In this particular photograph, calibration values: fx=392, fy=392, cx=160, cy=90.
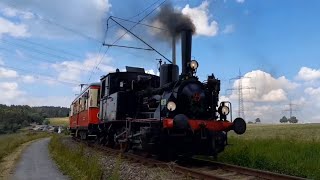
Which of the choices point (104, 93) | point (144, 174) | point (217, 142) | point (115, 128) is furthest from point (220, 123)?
point (104, 93)

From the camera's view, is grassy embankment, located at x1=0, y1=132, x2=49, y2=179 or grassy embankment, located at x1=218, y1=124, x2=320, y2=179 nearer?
grassy embankment, located at x1=218, y1=124, x2=320, y2=179

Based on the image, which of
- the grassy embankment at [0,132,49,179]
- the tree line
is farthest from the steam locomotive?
the tree line

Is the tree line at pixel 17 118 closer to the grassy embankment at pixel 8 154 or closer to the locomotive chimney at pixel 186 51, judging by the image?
the grassy embankment at pixel 8 154

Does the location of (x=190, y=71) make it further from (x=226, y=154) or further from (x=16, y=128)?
(x=16, y=128)

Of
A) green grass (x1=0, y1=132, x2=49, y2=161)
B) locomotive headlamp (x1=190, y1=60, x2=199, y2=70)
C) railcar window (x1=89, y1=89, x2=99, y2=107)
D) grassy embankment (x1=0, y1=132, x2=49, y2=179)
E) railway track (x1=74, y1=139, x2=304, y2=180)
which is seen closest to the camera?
railway track (x1=74, y1=139, x2=304, y2=180)

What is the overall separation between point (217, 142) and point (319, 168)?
3419mm

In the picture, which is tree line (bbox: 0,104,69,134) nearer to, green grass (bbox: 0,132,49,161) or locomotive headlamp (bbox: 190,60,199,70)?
green grass (bbox: 0,132,49,161)

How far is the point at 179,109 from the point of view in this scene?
12.9 meters

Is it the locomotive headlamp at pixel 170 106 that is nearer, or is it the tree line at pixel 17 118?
the locomotive headlamp at pixel 170 106

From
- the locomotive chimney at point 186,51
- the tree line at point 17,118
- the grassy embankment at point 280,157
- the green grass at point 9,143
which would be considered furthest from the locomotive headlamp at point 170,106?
the tree line at point 17,118

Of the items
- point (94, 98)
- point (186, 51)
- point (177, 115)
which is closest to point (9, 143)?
point (94, 98)

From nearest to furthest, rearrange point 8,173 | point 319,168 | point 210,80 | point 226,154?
1. point 319,168
2. point 8,173
3. point 210,80
4. point 226,154

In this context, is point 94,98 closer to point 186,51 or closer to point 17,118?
point 186,51

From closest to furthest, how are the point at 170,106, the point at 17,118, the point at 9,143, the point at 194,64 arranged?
the point at 170,106 < the point at 194,64 < the point at 9,143 < the point at 17,118
